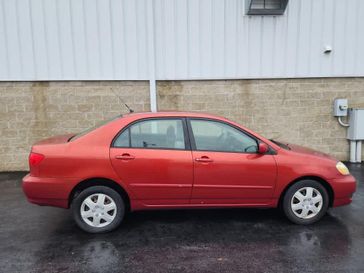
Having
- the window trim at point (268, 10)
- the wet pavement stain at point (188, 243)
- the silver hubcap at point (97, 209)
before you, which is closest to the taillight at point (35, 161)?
the silver hubcap at point (97, 209)

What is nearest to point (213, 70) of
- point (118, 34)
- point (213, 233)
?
point (118, 34)

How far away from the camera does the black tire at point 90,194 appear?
3771mm

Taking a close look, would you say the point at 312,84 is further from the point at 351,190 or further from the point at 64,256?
the point at 64,256

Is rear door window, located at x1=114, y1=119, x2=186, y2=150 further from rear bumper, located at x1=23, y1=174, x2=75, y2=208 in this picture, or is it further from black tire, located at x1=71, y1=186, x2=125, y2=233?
rear bumper, located at x1=23, y1=174, x2=75, y2=208

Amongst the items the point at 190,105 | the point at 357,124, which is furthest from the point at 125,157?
the point at 357,124

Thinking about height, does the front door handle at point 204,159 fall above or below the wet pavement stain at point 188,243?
above

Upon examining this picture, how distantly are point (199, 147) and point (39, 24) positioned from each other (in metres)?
5.05

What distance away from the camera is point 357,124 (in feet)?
24.1

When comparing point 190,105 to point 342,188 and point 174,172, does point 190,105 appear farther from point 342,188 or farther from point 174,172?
point 342,188

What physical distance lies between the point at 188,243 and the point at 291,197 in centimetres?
149

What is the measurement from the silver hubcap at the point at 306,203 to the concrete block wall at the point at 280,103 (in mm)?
3483

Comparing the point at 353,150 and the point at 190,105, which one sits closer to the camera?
the point at 190,105

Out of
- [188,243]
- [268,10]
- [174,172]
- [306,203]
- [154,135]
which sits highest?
[268,10]

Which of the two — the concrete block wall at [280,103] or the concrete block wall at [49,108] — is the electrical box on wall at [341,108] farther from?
the concrete block wall at [49,108]
